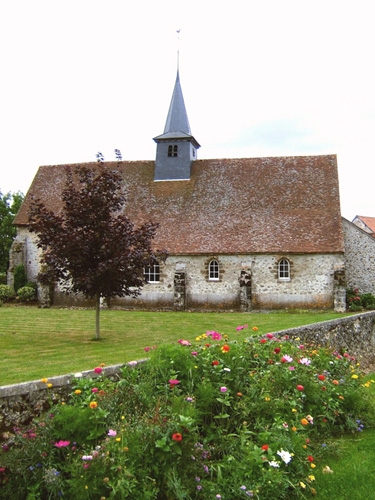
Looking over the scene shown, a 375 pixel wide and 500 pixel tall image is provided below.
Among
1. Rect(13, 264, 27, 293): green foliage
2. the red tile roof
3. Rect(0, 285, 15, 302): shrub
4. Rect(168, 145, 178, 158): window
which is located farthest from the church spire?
the red tile roof

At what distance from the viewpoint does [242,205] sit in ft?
91.3

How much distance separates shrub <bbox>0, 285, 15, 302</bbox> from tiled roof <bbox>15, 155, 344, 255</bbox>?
3.85 m

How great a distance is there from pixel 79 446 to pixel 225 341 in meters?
3.10

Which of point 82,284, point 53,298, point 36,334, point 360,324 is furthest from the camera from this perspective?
point 53,298

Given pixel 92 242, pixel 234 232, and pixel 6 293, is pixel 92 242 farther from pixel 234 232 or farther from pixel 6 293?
pixel 6 293

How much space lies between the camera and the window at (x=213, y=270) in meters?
26.7

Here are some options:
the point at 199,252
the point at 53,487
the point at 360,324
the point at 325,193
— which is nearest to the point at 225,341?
the point at 53,487

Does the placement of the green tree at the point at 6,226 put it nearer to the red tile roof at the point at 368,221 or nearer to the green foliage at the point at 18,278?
the green foliage at the point at 18,278

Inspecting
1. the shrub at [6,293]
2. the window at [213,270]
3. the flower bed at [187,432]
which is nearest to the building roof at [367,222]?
the window at [213,270]

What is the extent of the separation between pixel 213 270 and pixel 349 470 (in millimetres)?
20427

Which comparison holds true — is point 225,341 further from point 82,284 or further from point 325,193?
point 325,193

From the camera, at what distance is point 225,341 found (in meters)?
7.74

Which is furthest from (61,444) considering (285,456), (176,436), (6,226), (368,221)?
(368,221)

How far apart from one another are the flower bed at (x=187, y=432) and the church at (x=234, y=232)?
59.5ft
